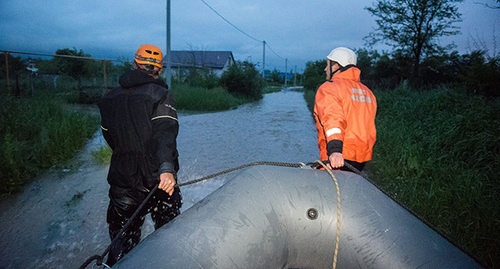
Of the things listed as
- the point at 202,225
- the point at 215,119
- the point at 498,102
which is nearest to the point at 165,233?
the point at 202,225

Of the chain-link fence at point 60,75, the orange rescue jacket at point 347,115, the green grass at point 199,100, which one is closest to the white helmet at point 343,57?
the orange rescue jacket at point 347,115

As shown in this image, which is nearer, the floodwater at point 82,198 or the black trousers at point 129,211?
the black trousers at point 129,211

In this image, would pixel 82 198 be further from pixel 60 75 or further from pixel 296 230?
pixel 60 75

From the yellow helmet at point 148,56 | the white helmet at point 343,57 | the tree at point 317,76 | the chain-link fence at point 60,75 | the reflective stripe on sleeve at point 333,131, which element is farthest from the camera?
the tree at point 317,76

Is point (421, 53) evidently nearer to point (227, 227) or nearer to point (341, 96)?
point (341, 96)

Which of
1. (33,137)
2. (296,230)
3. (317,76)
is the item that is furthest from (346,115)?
(317,76)

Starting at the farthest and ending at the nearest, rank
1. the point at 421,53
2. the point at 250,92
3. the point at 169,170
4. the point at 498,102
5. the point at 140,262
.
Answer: the point at 250,92
the point at 421,53
the point at 498,102
the point at 169,170
the point at 140,262

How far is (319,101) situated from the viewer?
2.54 meters

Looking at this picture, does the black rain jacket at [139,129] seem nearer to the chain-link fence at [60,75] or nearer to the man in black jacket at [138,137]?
the man in black jacket at [138,137]

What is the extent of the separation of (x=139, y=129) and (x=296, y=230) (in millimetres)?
1212

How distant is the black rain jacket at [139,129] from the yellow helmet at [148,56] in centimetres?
11

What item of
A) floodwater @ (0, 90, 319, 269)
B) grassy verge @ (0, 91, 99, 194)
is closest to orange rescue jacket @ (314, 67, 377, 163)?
floodwater @ (0, 90, 319, 269)

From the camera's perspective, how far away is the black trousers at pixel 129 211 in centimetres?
219

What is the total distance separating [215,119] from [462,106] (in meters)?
8.33
